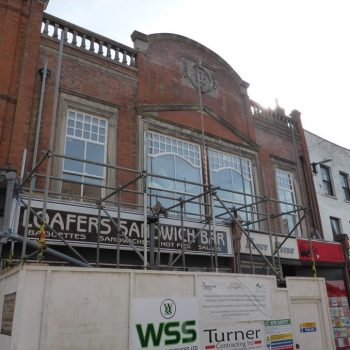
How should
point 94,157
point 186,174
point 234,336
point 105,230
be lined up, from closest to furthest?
point 234,336 → point 105,230 → point 94,157 → point 186,174

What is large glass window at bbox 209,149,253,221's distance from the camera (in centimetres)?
1378

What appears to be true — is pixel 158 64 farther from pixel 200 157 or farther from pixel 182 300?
pixel 182 300

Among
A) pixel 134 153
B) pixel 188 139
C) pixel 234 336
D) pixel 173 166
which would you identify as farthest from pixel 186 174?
pixel 234 336

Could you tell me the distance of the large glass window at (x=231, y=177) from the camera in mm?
13781

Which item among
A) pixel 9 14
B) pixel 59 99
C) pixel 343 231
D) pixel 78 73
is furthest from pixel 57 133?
pixel 343 231

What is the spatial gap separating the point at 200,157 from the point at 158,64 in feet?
12.5

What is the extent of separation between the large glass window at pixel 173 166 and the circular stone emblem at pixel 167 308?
5.31 m

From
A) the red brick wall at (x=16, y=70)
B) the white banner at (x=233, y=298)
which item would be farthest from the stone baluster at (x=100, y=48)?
the white banner at (x=233, y=298)

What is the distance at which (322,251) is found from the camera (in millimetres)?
14312

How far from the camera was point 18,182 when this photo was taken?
8.47 metres

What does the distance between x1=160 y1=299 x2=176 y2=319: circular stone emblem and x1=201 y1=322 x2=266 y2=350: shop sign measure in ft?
2.26

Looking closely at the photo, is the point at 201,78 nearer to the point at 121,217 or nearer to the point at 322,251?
the point at 121,217

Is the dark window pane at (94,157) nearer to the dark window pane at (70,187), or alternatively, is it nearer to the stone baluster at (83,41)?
the dark window pane at (70,187)

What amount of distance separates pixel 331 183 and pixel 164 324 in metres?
15.7
